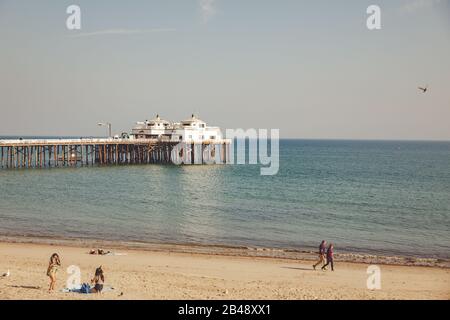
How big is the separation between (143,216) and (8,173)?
28.1m

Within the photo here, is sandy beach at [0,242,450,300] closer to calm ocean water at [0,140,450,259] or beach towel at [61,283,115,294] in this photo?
beach towel at [61,283,115,294]

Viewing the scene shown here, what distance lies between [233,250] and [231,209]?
12018mm

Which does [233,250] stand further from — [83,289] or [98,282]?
[83,289]

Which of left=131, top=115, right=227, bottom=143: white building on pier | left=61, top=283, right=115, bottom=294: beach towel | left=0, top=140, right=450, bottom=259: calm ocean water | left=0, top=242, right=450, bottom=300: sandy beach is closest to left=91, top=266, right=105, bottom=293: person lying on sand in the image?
left=61, top=283, right=115, bottom=294: beach towel

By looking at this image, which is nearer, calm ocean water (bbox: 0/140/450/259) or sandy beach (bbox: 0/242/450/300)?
sandy beach (bbox: 0/242/450/300)

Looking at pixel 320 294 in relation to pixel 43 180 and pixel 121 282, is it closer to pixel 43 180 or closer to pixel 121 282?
pixel 121 282

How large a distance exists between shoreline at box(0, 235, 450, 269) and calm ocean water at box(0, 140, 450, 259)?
3.26 ft

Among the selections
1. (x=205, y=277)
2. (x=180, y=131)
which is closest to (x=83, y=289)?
(x=205, y=277)

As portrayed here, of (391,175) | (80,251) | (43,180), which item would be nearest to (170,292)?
(80,251)

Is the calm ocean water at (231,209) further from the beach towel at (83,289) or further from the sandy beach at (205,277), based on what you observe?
the beach towel at (83,289)

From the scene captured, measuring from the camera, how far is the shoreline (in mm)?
20875

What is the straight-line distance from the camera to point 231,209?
34.7 metres
